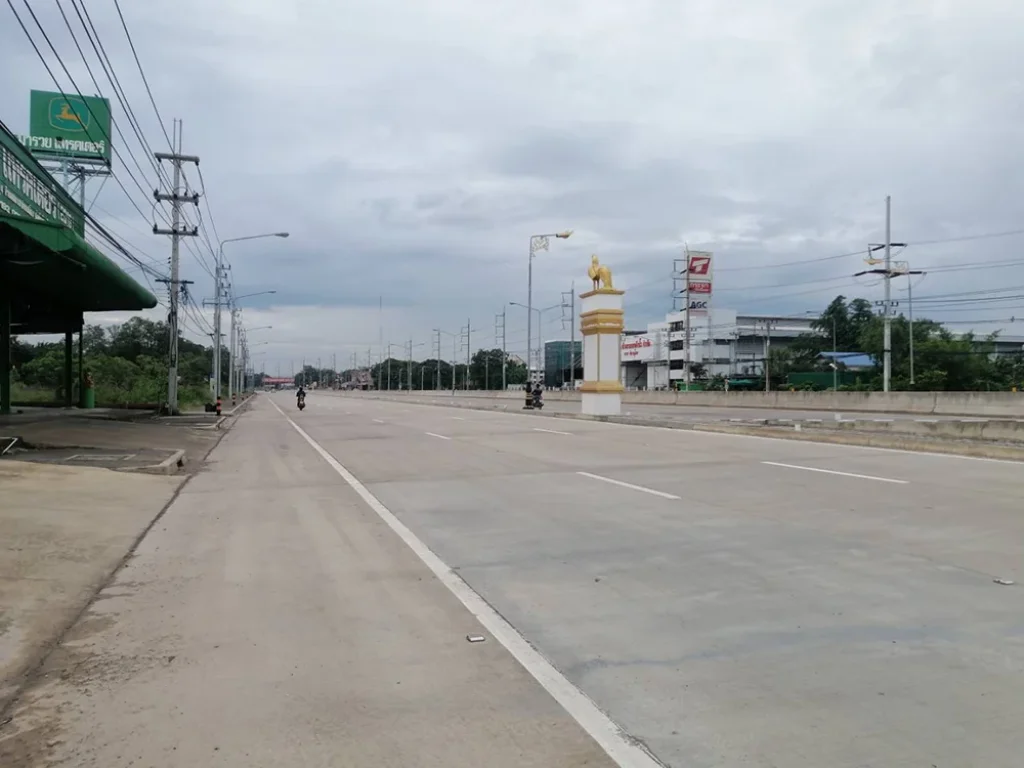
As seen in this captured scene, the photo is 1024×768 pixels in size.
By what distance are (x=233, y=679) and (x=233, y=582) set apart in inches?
98.9

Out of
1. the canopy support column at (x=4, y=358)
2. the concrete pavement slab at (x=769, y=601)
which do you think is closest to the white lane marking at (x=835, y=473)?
the concrete pavement slab at (x=769, y=601)

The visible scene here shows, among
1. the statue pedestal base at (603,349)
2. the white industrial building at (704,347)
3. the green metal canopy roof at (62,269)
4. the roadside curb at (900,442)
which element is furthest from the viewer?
the white industrial building at (704,347)

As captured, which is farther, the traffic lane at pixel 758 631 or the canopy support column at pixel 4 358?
the canopy support column at pixel 4 358

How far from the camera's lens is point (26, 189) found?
20.1 m

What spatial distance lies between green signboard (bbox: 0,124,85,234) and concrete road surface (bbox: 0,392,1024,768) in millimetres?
11424

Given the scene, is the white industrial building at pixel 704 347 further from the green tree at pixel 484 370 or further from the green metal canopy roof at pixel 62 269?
the green metal canopy roof at pixel 62 269

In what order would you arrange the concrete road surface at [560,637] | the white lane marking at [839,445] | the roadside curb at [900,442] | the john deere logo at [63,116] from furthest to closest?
the john deere logo at [63,116]
the roadside curb at [900,442]
the white lane marking at [839,445]
the concrete road surface at [560,637]

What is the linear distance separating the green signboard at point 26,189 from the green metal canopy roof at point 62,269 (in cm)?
39

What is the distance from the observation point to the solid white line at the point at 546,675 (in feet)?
13.0

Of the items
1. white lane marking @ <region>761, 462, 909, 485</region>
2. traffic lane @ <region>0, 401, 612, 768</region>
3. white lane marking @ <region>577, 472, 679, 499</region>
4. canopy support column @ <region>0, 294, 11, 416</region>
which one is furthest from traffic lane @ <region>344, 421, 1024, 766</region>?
canopy support column @ <region>0, 294, 11, 416</region>

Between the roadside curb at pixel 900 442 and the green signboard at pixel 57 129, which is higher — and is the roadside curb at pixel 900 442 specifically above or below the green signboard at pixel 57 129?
below

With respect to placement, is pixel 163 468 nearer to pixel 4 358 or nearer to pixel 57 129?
pixel 4 358

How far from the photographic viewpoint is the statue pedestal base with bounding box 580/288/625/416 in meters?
35.5

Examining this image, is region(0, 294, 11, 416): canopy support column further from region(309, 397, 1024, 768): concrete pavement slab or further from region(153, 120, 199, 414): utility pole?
region(309, 397, 1024, 768): concrete pavement slab
